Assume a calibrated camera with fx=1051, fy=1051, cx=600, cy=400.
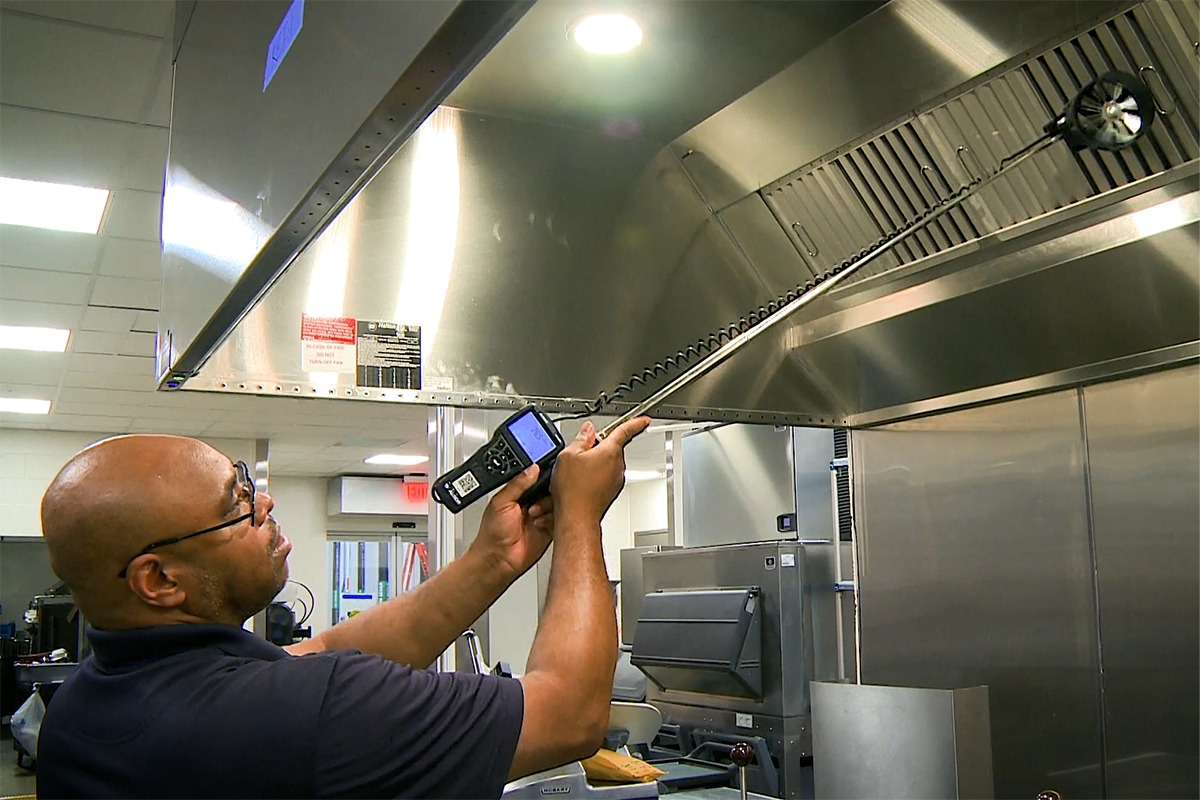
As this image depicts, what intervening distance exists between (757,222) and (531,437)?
96 cm

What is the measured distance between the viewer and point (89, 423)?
816 centimetres

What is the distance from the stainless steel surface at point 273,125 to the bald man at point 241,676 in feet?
0.89

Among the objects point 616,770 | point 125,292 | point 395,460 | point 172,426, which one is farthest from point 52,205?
point 395,460

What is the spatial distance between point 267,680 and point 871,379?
5.54ft

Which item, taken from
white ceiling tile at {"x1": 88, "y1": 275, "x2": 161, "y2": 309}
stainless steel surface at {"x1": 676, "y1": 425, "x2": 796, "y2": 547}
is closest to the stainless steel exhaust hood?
stainless steel surface at {"x1": 676, "y1": 425, "x2": 796, "y2": 547}

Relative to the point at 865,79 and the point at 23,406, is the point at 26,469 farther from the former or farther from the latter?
the point at 865,79

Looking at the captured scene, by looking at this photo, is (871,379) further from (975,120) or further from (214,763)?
(214,763)

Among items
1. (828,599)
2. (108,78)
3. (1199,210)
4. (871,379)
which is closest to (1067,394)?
(871,379)

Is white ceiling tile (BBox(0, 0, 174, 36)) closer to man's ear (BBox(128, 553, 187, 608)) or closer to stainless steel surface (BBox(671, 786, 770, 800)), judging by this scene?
man's ear (BBox(128, 553, 187, 608))

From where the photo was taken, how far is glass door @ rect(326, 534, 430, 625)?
11852 millimetres

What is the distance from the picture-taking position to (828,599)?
2885mm

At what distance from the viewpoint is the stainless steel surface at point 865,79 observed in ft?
4.86

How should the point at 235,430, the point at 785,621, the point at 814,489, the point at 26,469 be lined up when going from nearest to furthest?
the point at 785,621 < the point at 814,489 < the point at 235,430 < the point at 26,469

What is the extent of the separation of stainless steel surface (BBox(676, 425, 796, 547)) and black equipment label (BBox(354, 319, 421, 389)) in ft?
5.20
